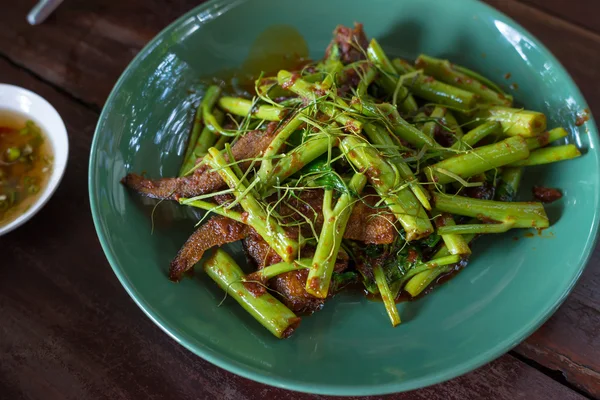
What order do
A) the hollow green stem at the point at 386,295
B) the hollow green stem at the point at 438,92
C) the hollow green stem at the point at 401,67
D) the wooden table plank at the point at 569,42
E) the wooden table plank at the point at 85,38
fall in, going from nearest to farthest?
the hollow green stem at the point at 386,295
the hollow green stem at the point at 438,92
the hollow green stem at the point at 401,67
the wooden table plank at the point at 569,42
the wooden table plank at the point at 85,38

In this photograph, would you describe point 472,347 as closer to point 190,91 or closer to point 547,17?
point 190,91

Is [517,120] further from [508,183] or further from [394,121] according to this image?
[394,121]

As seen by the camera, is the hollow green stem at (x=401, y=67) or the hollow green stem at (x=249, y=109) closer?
the hollow green stem at (x=249, y=109)

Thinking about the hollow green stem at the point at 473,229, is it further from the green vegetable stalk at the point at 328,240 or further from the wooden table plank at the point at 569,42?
the wooden table plank at the point at 569,42

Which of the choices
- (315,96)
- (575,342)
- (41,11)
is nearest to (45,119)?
(41,11)

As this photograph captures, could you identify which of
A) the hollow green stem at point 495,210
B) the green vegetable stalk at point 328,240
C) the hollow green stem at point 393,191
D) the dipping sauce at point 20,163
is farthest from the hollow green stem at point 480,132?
the dipping sauce at point 20,163

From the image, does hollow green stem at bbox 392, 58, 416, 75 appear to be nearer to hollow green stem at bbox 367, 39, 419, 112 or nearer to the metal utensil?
hollow green stem at bbox 367, 39, 419, 112
